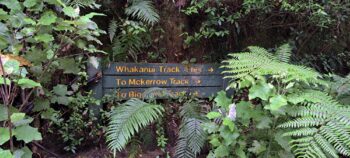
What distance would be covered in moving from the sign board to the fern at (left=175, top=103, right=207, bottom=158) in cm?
51

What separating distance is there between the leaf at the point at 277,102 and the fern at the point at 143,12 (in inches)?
59.6

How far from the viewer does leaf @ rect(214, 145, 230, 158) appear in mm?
2531

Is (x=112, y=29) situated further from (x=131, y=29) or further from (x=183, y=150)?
(x=183, y=150)

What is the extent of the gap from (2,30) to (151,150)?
1635 millimetres

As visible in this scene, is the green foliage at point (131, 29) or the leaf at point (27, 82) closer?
the leaf at point (27, 82)

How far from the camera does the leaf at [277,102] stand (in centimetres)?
236

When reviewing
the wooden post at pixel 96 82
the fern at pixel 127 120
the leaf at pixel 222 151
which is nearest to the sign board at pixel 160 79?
the wooden post at pixel 96 82

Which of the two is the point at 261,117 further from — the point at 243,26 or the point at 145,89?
the point at 243,26

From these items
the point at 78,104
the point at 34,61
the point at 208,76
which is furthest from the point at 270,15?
the point at 34,61

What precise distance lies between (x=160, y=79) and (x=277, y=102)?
4.39 feet

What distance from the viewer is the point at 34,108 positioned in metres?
2.31

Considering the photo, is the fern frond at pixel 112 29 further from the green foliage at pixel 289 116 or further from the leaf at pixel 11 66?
the leaf at pixel 11 66

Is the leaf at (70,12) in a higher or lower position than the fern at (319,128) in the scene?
higher

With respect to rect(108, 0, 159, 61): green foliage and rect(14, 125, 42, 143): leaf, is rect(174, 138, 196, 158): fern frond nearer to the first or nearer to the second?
rect(108, 0, 159, 61): green foliage
